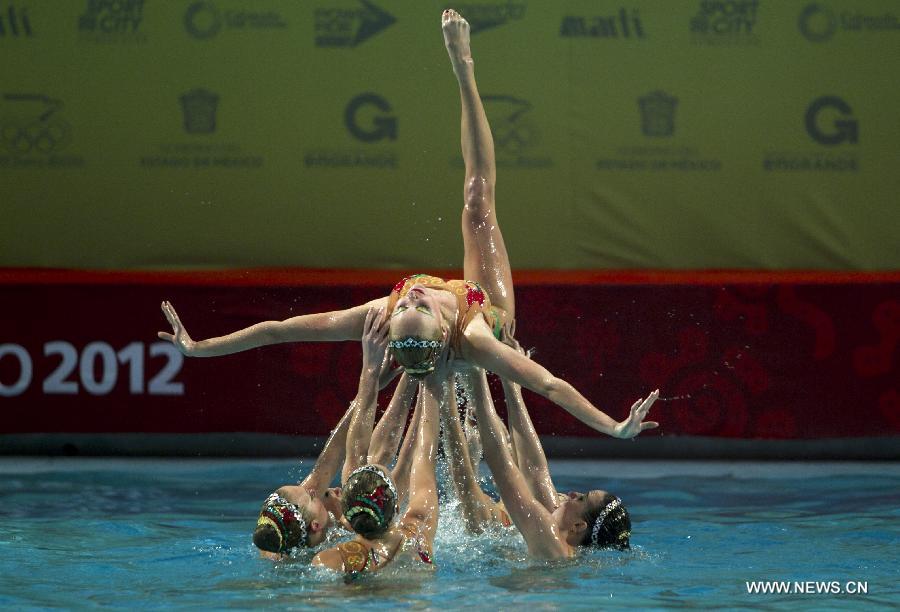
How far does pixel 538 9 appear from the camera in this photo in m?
8.71

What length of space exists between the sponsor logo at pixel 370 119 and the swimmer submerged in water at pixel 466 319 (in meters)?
2.86

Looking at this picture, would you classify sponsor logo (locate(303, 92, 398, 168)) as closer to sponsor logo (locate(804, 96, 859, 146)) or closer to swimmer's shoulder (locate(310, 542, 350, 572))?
sponsor logo (locate(804, 96, 859, 146))

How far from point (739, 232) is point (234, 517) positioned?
13.6ft

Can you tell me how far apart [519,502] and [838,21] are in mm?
5097

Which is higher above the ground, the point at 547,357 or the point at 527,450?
the point at 547,357

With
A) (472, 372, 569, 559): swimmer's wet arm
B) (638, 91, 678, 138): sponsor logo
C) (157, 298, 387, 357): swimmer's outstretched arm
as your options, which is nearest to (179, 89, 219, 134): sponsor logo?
(638, 91, 678, 138): sponsor logo

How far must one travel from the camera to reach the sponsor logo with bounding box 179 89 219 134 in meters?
8.84

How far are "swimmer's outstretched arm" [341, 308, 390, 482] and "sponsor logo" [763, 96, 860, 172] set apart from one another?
4438 millimetres

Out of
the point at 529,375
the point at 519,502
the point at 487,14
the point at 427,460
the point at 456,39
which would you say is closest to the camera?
the point at 529,375

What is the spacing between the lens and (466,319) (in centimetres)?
526

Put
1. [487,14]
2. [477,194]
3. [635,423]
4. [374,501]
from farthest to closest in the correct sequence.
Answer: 1. [487,14]
2. [477,194]
3. [374,501]
4. [635,423]

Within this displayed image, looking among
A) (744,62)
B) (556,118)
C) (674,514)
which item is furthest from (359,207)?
(674,514)

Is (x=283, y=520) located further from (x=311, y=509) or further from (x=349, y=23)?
(x=349, y=23)

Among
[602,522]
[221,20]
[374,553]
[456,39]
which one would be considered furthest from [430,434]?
[221,20]
